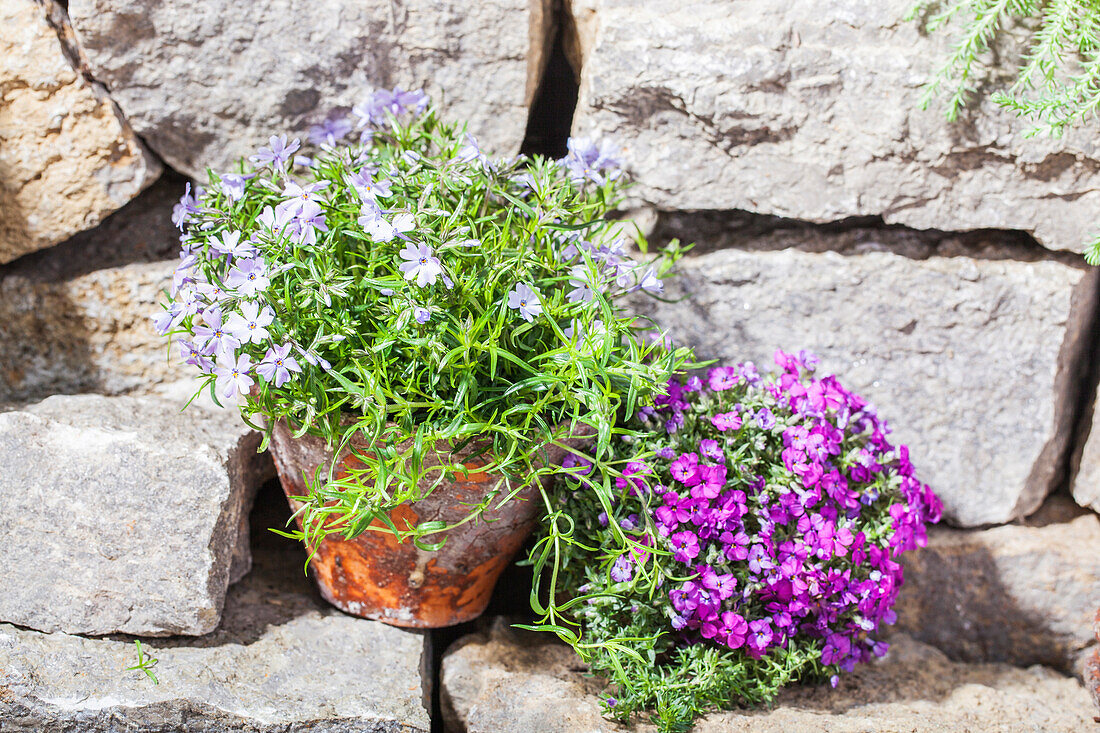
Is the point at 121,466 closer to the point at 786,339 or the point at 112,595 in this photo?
the point at 112,595

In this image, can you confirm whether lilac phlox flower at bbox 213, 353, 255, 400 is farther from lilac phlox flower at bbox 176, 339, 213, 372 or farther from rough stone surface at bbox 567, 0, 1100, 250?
rough stone surface at bbox 567, 0, 1100, 250

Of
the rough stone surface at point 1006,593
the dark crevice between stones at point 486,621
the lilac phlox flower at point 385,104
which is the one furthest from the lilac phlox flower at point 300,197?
the rough stone surface at point 1006,593

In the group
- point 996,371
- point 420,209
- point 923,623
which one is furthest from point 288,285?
point 923,623

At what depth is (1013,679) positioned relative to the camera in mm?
2057

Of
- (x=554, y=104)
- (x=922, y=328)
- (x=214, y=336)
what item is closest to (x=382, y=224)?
(x=214, y=336)

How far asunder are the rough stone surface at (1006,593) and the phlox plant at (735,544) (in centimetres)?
39

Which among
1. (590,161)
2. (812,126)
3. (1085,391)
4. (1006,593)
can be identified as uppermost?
(812,126)

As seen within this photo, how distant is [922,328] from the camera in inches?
79.8

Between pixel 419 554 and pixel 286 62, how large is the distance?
1.21m

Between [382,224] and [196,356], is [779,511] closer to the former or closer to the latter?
[382,224]

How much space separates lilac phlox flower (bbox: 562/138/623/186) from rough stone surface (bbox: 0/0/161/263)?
3.62 ft

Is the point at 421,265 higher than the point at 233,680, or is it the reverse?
the point at 421,265

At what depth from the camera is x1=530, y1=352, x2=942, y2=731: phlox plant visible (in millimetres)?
1644

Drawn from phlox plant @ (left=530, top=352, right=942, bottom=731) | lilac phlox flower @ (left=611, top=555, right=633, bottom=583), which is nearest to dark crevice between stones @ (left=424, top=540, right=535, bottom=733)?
phlox plant @ (left=530, top=352, right=942, bottom=731)
